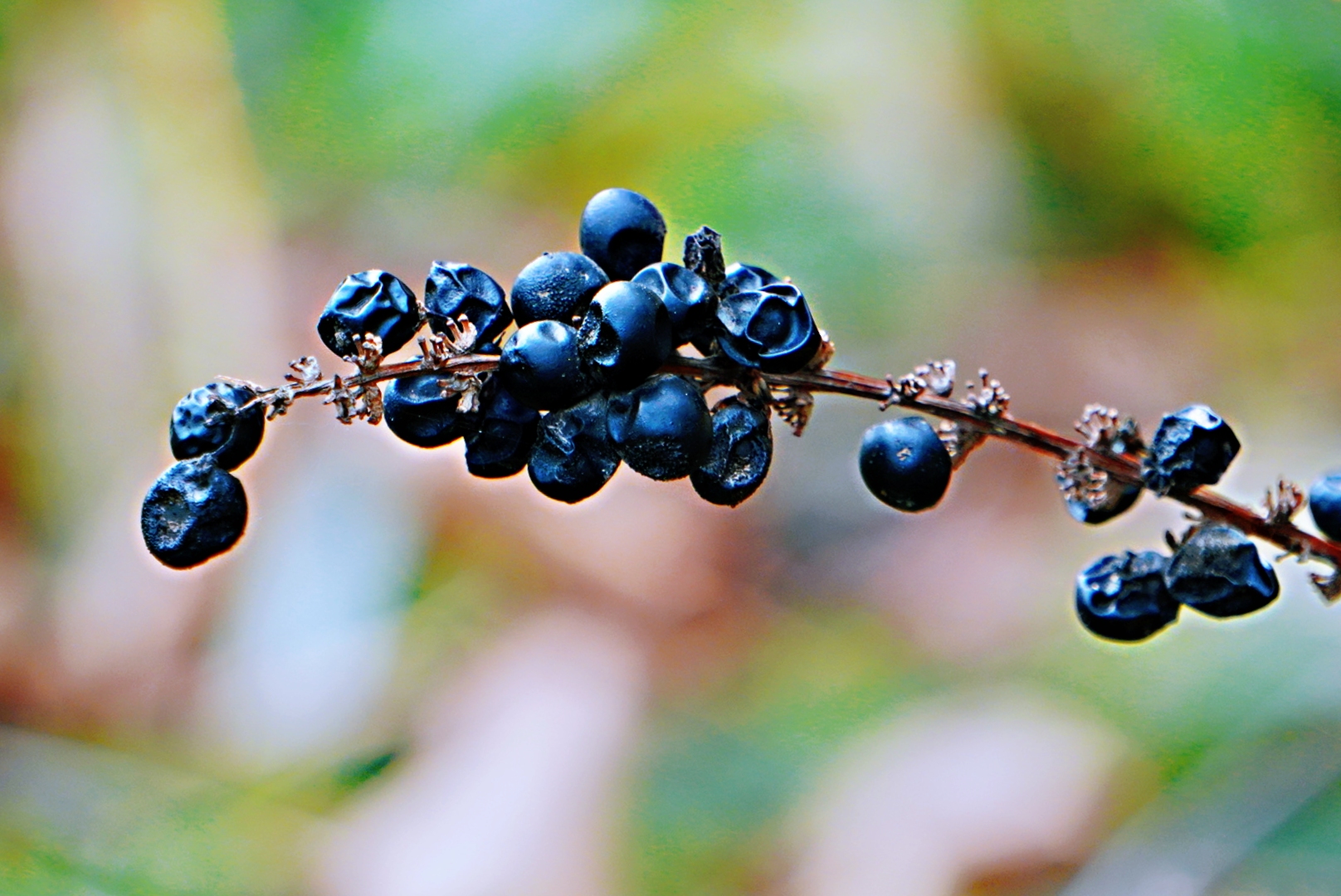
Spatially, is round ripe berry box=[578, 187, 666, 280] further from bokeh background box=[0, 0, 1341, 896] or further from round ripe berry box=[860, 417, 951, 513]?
bokeh background box=[0, 0, 1341, 896]

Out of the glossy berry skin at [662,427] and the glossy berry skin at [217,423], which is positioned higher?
the glossy berry skin at [217,423]

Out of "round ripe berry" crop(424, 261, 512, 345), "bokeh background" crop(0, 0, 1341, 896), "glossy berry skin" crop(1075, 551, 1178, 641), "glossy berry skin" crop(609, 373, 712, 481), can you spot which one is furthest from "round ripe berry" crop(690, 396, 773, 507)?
"bokeh background" crop(0, 0, 1341, 896)

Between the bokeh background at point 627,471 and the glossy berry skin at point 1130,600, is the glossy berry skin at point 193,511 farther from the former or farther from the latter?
the bokeh background at point 627,471

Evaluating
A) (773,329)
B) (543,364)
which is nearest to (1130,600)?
(773,329)

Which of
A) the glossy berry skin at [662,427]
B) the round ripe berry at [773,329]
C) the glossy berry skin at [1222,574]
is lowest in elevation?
the glossy berry skin at [1222,574]

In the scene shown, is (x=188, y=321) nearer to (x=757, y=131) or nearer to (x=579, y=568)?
(x=579, y=568)

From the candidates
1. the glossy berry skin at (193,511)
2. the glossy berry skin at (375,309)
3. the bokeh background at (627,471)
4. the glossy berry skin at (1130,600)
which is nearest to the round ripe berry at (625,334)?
the glossy berry skin at (375,309)

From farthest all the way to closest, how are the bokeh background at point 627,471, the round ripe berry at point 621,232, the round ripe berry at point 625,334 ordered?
the bokeh background at point 627,471
the round ripe berry at point 621,232
the round ripe berry at point 625,334
